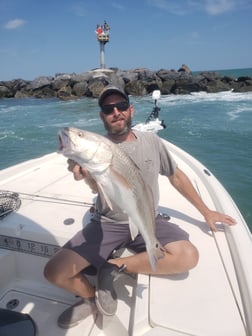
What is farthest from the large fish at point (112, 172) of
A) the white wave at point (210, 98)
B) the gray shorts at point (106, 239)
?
the white wave at point (210, 98)

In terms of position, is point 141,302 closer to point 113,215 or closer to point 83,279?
point 83,279

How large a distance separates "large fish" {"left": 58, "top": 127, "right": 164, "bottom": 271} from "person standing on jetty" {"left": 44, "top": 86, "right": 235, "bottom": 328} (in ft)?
0.56

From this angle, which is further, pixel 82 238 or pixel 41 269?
pixel 41 269

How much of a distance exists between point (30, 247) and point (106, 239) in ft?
2.73

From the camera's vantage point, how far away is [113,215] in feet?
8.72

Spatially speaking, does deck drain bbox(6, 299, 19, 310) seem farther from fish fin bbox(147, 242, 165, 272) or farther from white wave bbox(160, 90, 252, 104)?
white wave bbox(160, 90, 252, 104)

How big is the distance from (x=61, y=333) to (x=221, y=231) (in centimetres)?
165

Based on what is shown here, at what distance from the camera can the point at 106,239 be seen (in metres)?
2.54

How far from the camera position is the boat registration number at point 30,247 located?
113 inches

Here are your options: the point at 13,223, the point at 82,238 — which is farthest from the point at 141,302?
the point at 13,223

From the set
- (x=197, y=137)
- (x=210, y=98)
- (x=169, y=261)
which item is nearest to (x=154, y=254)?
(x=169, y=261)

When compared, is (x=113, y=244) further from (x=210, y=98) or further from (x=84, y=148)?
(x=210, y=98)

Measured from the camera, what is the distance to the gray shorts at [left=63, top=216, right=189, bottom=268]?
2.45 metres

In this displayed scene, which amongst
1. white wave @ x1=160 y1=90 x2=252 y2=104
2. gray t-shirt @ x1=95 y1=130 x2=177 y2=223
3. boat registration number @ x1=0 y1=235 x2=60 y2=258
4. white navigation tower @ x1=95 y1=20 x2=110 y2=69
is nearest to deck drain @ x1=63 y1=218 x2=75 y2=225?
boat registration number @ x1=0 y1=235 x2=60 y2=258
